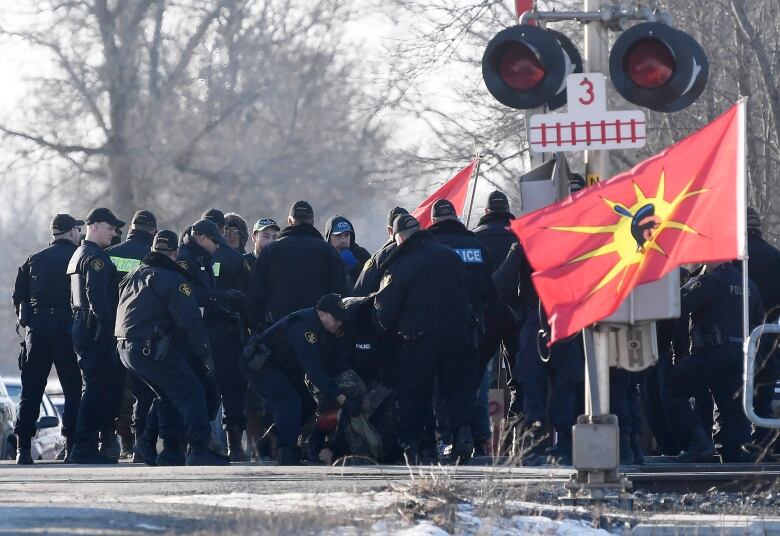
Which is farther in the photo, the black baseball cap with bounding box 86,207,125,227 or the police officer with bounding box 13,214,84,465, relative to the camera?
the police officer with bounding box 13,214,84,465

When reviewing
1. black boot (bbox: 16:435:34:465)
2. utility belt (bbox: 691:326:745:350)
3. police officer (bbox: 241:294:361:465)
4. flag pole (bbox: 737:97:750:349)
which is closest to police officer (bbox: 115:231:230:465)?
police officer (bbox: 241:294:361:465)

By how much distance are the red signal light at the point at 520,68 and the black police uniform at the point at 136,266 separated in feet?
16.1

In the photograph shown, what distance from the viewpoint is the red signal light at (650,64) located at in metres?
9.06

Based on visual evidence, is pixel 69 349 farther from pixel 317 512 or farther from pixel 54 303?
pixel 317 512

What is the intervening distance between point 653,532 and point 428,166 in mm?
22398

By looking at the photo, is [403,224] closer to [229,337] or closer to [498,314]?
[498,314]

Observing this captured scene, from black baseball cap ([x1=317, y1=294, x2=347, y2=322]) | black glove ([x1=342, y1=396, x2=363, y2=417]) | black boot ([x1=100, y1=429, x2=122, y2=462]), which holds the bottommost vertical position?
black boot ([x1=100, y1=429, x2=122, y2=462])

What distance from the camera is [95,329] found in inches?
516

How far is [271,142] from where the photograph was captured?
42.3 metres

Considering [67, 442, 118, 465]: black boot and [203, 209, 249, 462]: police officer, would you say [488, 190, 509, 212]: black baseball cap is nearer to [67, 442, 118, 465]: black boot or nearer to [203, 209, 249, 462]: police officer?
[203, 209, 249, 462]: police officer

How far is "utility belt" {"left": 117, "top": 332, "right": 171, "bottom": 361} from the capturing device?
12344mm

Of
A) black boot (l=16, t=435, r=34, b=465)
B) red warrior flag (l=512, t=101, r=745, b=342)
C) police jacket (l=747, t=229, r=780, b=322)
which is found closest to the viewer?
red warrior flag (l=512, t=101, r=745, b=342)

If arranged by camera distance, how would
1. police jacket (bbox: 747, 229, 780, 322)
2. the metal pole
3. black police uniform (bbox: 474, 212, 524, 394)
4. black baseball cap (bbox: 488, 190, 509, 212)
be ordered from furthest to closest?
police jacket (bbox: 747, 229, 780, 322), black baseball cap (bbox: 488, 190, 509, 212), black police uniform (bbox: 474, 212, 524, 394), the metal pole

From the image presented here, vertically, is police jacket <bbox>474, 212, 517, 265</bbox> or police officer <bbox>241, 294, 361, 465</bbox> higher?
police jacket <bbox>474, 212, 517, 265</bbox>
